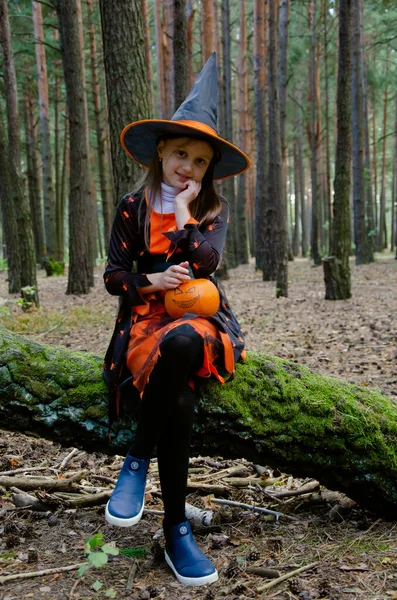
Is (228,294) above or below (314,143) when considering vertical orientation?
below

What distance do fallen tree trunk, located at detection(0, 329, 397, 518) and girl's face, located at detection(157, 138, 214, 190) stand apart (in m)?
1.07

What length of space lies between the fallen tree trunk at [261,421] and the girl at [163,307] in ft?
0.61

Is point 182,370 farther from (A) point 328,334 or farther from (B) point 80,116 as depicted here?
(B) point 80,116

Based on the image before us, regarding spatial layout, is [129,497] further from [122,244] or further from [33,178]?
[33,178]

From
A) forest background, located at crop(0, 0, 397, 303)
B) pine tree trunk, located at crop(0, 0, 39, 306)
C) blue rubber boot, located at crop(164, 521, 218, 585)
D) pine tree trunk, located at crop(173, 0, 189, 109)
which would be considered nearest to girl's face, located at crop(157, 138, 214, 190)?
blue rubber boot, located at crop(164, 521, 218, 585)

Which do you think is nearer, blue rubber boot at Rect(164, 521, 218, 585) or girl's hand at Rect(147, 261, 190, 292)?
blue rubber boot at Rect(164, 521, 218, 585)

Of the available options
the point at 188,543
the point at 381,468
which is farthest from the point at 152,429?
the point at 381,468

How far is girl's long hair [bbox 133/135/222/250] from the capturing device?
2735mm

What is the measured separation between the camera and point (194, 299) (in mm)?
2410

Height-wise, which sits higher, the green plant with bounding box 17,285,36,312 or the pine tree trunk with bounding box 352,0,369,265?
the pine tree trunk with bounding box 352,0,369,265

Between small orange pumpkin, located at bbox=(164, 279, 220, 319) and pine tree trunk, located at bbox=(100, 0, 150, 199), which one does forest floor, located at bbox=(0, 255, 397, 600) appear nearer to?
small orange pumpkin, located at bbox=(164, 279, 220, 319)

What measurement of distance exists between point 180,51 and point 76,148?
3199 millimetres

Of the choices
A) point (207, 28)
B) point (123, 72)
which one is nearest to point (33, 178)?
point (207, 28)

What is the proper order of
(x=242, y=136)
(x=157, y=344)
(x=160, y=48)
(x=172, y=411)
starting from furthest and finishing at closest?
1. (x=242, y=136)
2. (x=160, y=48)
3. (x=157, y=344)
4. (x=172, y=411)
